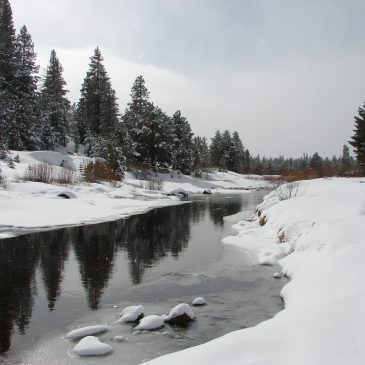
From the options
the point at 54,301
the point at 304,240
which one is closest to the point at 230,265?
the point at 304,240

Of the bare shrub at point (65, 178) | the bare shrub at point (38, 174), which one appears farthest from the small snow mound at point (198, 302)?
the bare shrub at point (65, 178)

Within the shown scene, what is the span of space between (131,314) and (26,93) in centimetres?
4230

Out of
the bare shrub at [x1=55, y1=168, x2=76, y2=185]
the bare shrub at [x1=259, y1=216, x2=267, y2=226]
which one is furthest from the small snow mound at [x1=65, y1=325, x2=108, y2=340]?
the bare shrub at [x1=55, y1=168, x2=76, y2=185]

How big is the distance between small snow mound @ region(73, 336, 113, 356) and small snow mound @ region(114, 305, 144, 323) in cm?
108

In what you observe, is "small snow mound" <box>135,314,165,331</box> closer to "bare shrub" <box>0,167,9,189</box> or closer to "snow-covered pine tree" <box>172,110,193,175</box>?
"bare shrub" <box>0,167,9,189</box>

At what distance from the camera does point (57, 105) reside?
157 feet

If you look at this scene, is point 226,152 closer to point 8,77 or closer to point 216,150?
point 216,150

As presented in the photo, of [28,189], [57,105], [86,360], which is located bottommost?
[86,360]

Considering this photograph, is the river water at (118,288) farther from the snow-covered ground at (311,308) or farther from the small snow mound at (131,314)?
the snow-covered ground at (311,308)

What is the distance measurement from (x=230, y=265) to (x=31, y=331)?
6.06 metres

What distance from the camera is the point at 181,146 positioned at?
57.7 meters

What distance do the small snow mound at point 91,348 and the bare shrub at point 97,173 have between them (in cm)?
2782

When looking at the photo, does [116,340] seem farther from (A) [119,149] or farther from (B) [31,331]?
(A) [119,149]

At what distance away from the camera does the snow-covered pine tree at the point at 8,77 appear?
128 feet
